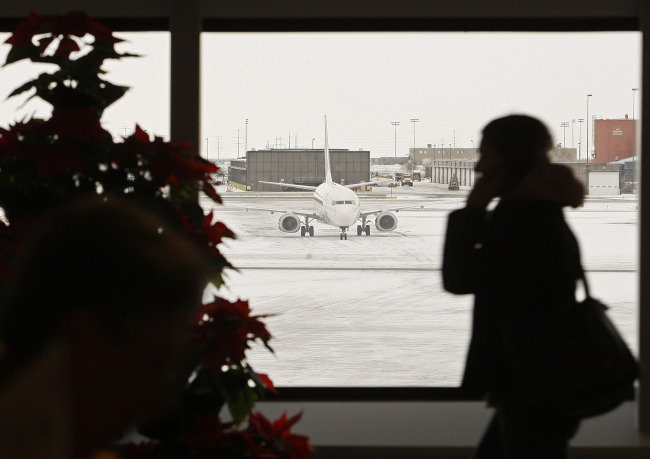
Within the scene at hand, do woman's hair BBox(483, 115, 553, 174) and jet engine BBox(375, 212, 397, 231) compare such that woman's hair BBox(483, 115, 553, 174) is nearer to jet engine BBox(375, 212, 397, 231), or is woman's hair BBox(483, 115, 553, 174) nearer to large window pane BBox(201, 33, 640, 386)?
large window pane BBox(201, 33, 640, 386)

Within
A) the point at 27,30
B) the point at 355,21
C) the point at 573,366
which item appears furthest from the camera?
the point at 355,21

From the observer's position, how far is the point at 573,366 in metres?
1.53

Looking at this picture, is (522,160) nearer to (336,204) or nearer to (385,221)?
(385,221)

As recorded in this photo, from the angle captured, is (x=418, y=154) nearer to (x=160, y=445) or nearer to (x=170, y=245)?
(x=160, y=445)

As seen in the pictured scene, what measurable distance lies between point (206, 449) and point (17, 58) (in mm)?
1192

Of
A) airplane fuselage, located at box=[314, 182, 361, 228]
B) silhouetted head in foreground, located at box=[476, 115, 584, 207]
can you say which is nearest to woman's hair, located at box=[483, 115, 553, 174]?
silhouetted head in foreground, located at box=[476, 115, 584, 207]

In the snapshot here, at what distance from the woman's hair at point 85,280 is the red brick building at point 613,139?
314 centimetres

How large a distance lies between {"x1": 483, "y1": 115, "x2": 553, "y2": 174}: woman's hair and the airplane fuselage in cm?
947

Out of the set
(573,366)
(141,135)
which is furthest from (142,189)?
(573,366)

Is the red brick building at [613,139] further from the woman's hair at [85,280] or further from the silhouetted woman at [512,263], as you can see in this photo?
the woman's hair at [85,280]

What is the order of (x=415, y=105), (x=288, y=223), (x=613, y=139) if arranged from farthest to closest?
(x=288, y=223)
(x=415, y=105)
(x=613, y=139)

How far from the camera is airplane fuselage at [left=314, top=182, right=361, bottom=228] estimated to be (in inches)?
475

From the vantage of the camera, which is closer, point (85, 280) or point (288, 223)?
point (85, 280)

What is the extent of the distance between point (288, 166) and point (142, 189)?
7.83ft
